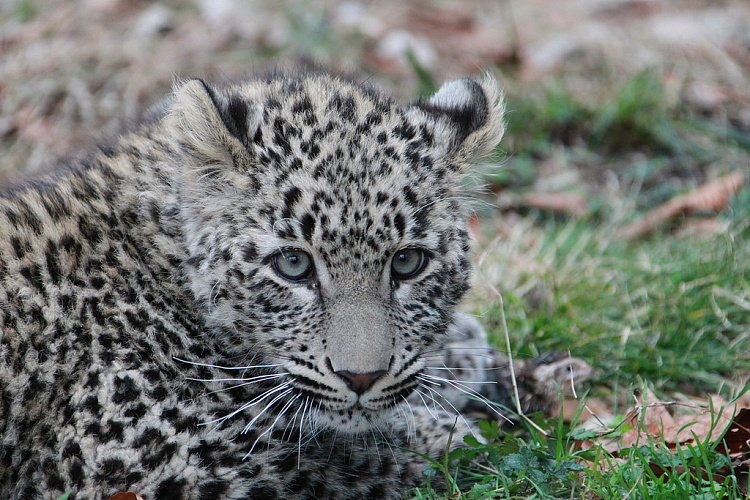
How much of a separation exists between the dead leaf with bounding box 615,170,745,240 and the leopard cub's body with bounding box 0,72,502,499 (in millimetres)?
4406

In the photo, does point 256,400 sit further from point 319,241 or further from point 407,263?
point 407,263

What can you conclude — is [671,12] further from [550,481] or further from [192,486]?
[192,486]

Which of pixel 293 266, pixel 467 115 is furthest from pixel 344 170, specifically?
pixel 467 115

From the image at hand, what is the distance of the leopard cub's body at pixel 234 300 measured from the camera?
421 centimetres

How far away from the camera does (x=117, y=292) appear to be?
448cm

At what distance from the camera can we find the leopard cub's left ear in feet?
16.3

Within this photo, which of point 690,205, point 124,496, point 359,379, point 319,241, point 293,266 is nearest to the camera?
point 124,496

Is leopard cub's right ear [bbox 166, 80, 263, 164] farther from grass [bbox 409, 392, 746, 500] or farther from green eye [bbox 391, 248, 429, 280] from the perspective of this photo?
grass [bbox 409, 392, 746, 500]

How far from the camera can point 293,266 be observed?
4469 mm

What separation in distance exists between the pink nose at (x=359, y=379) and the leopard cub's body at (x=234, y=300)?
0.01 metres

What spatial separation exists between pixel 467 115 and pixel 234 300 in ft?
6.14

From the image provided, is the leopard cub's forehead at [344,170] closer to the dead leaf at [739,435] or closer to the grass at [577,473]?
the grass at [577,473]

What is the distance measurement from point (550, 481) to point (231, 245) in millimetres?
2157

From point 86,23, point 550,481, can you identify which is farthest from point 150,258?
point 86,23
